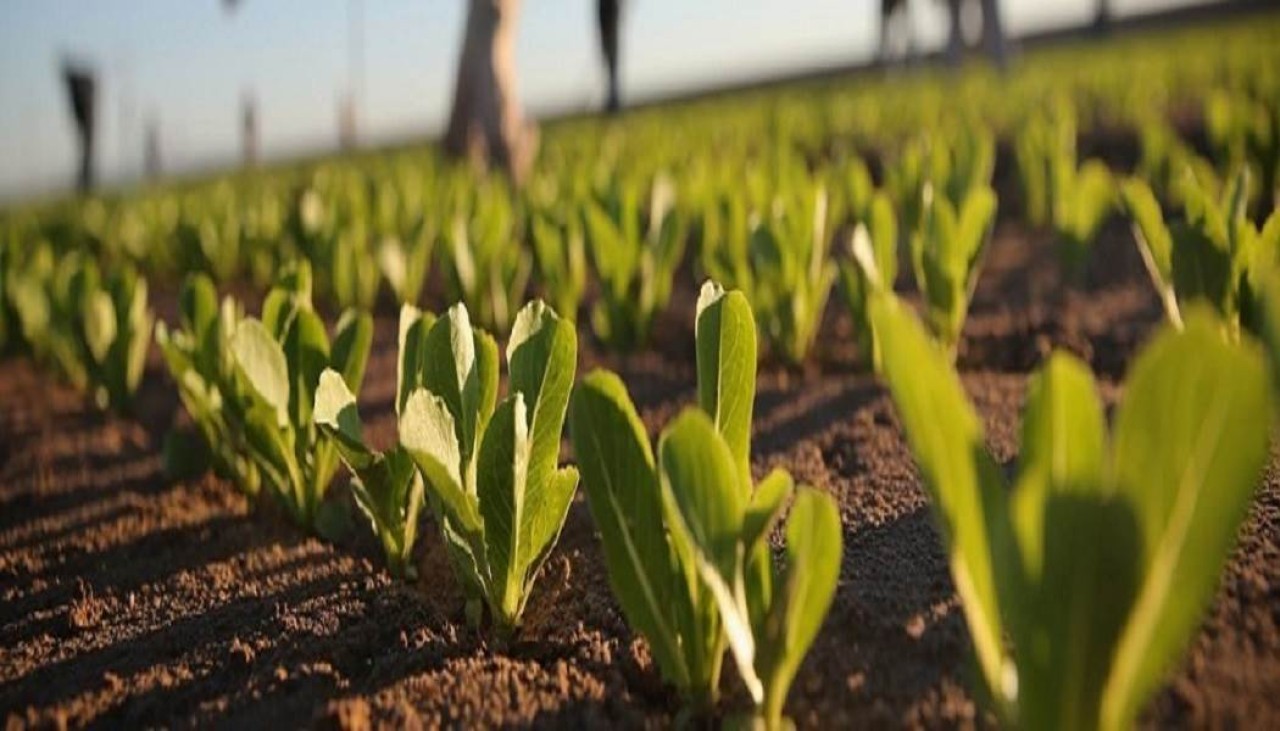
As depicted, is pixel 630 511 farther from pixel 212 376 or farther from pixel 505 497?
pixel 212 376

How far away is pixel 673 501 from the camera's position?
0.76m

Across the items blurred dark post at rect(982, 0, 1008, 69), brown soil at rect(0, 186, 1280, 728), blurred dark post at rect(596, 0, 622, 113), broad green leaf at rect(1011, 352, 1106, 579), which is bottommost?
brown soil at rect(0, 186, 1280, 728)

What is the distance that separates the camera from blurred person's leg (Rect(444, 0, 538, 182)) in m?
6.54

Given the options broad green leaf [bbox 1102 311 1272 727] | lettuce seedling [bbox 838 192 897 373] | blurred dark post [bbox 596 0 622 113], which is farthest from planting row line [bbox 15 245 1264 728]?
blurred dark post [bbox 596 0 622 113]

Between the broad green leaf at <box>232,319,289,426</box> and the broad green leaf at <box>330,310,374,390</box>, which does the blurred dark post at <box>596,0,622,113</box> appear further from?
the broad green leaf at <box>232,319,289,426</box>

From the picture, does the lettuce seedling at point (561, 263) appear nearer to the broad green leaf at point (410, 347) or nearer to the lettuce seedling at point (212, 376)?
the lettuce seedling at point (212, 376)

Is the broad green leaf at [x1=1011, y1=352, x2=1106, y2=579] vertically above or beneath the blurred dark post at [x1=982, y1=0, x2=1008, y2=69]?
beneath

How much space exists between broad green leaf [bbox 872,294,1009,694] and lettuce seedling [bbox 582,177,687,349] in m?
1.59

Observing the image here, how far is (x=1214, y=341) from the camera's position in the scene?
52cm

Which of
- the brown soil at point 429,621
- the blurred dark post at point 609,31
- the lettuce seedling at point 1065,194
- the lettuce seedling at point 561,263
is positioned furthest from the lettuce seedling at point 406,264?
the blurred dark post at point 609,31

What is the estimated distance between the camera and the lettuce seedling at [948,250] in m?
1.80

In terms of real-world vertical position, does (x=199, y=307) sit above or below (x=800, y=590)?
above

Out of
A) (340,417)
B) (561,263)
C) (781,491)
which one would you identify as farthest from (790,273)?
(781,491)

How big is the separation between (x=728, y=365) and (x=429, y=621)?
0.47 metres
